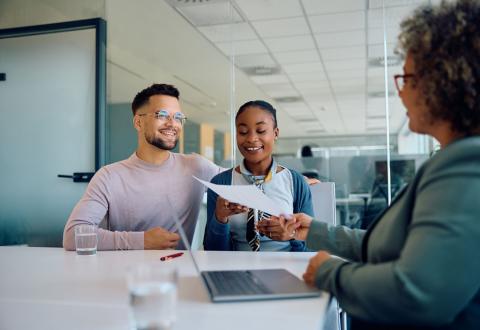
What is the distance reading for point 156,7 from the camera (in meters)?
4.20

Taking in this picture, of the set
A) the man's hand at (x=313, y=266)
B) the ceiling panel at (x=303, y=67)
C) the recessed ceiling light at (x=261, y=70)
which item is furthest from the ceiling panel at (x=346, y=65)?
the man's hand at (x=313, y=266)

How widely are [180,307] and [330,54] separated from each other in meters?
5.15

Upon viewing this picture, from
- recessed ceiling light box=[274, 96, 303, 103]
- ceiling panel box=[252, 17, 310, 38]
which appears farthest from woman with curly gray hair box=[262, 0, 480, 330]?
recessed ceiling light box=[274, 96, 303, 103]

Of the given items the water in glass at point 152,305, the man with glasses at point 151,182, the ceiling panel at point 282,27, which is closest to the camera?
the water in glass at point 152,305

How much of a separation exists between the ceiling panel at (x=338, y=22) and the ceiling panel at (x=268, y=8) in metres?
0.26

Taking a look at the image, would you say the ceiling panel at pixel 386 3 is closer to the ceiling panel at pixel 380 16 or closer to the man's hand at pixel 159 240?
the ceiling panel at pixel 380 16

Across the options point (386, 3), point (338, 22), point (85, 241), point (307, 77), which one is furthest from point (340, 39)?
point (85, 241)

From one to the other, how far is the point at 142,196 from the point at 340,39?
381cm

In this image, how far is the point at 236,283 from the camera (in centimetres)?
97

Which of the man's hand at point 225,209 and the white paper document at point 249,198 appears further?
the man's hand at point 225,209

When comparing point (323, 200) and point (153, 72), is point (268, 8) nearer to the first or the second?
point (153, 72)

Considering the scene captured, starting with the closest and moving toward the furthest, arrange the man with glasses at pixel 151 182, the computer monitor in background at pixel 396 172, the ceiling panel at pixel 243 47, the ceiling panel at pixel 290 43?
the man with glasses at pixel 151 182
the ceiling panel at pixel 290 43
the ceiling panel at pixel 243 47
the computer monitor in background at pixel 396 172

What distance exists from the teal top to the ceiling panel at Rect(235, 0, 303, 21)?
11.6 ft

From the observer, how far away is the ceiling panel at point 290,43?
501cm
